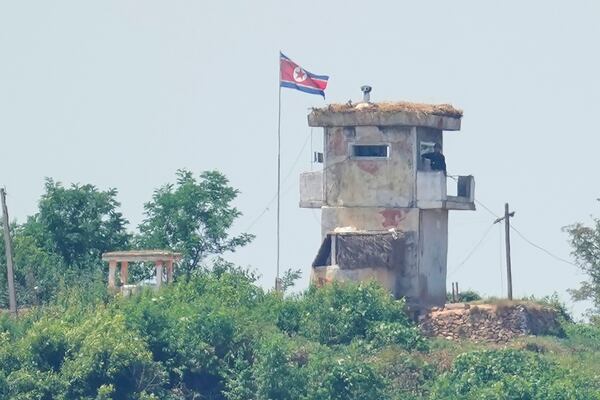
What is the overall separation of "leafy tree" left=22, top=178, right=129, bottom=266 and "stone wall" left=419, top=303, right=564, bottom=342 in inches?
428

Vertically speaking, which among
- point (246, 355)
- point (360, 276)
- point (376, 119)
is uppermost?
point (376, 119)

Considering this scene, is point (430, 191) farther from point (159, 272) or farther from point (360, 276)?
point (159, 272)

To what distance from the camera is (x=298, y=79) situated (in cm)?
6794

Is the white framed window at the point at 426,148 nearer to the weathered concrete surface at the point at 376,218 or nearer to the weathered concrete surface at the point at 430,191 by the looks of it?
the weathered concrete surface at the point at 430,191

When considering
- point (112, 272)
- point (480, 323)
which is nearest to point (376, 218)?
point (480, 323)

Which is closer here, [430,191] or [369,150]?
[430,191]

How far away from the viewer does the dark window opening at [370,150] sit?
66.5 meters

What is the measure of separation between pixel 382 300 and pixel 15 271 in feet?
35.8

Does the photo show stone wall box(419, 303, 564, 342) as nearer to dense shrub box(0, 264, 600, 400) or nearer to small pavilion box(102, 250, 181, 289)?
dense shrub box(0, 264, 600, 400)

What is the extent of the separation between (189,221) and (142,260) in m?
5.23

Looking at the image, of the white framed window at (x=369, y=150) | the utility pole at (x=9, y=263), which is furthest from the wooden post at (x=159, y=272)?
the white framed window at (x=369, y=150)

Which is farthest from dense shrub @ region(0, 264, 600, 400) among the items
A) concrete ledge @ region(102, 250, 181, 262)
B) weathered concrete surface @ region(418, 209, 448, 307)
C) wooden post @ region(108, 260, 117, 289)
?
wooden post @ region(108, 260, 117, 289)

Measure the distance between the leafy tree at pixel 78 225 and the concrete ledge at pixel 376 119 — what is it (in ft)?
25.5

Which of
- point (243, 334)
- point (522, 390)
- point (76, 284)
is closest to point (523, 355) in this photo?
point (522, 390)
